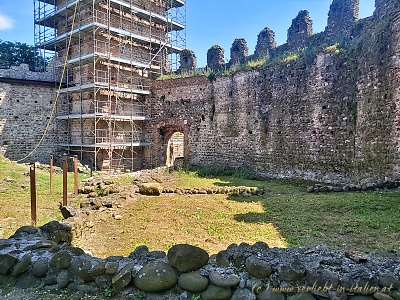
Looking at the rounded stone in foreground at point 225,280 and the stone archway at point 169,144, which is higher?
the stone archway at point 169,144

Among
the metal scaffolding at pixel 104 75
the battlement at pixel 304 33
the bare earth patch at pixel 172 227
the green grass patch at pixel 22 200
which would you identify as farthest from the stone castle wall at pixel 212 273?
the metal scaffolding at pixel 104 75

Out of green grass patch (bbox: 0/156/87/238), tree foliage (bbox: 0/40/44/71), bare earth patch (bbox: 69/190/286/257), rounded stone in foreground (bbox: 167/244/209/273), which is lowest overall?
bare earth patch (bbox: 69/190/286/257)

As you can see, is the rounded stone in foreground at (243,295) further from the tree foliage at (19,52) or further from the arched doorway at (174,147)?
the tree foliage at (19,52)

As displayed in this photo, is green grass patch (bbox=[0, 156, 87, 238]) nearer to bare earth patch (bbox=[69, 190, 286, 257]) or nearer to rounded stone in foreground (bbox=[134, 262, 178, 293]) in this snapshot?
bare earth patch (bbox=[69, 190, 286, 257])

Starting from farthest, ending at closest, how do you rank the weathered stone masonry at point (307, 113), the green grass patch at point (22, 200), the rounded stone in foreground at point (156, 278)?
the weathered stone masonry at point (307, 113) < the green grass patch at point (22, 200) < the rounded stone in foreground at point (156, 278)

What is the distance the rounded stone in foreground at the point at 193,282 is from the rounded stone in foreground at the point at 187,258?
0.08 meters

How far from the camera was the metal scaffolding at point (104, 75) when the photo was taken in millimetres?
18344

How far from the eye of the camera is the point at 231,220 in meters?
7.46

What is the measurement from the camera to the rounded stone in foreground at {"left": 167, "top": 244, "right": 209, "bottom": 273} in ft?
11.2

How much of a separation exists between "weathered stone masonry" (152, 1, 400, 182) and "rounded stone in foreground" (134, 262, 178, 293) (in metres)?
8.86

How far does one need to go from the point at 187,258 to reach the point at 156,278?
1.29 feet

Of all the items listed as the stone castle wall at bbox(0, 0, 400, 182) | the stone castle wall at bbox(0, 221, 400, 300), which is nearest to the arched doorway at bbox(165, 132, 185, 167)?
the stone castle wall at bbox(0, 0, 400, 182)

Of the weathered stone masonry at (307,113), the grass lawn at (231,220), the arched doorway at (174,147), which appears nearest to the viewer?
the grass lawn at (231,220)

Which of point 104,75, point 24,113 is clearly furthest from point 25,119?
point 104,75
